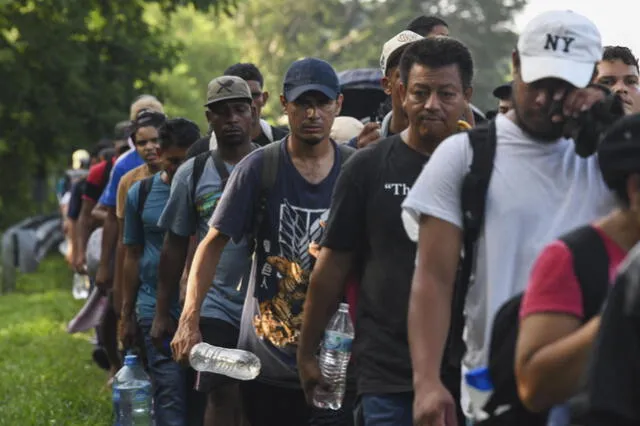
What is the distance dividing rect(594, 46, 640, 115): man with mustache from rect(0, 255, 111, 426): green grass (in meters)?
5.32

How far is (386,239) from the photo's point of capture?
6902 millimetres

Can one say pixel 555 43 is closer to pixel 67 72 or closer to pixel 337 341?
pixel 337 341

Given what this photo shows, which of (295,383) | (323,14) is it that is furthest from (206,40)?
→ (295,383)

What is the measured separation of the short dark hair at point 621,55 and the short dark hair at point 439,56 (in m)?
1.71

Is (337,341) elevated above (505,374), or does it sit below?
below

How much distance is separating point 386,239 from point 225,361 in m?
1.97

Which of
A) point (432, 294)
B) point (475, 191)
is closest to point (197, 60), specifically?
point (432, 294)

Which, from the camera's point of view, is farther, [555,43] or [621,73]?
[621,73]

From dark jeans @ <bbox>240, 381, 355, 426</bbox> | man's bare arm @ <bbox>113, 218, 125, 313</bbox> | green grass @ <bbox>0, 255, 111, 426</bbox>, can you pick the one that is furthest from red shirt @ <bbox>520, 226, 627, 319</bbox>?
green grass @ <bbox>0, 255, 111, 426</bbox>

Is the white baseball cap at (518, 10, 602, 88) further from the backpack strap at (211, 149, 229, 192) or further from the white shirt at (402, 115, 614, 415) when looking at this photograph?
the backpack strap at (211, 149, 229, 192)

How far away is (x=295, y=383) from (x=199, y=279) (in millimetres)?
625

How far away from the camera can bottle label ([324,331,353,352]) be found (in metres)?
7.58

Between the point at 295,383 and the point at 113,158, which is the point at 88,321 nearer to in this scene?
the point at 113,158

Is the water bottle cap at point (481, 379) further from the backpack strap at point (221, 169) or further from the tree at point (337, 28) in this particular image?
the tree at point (337, 28)
